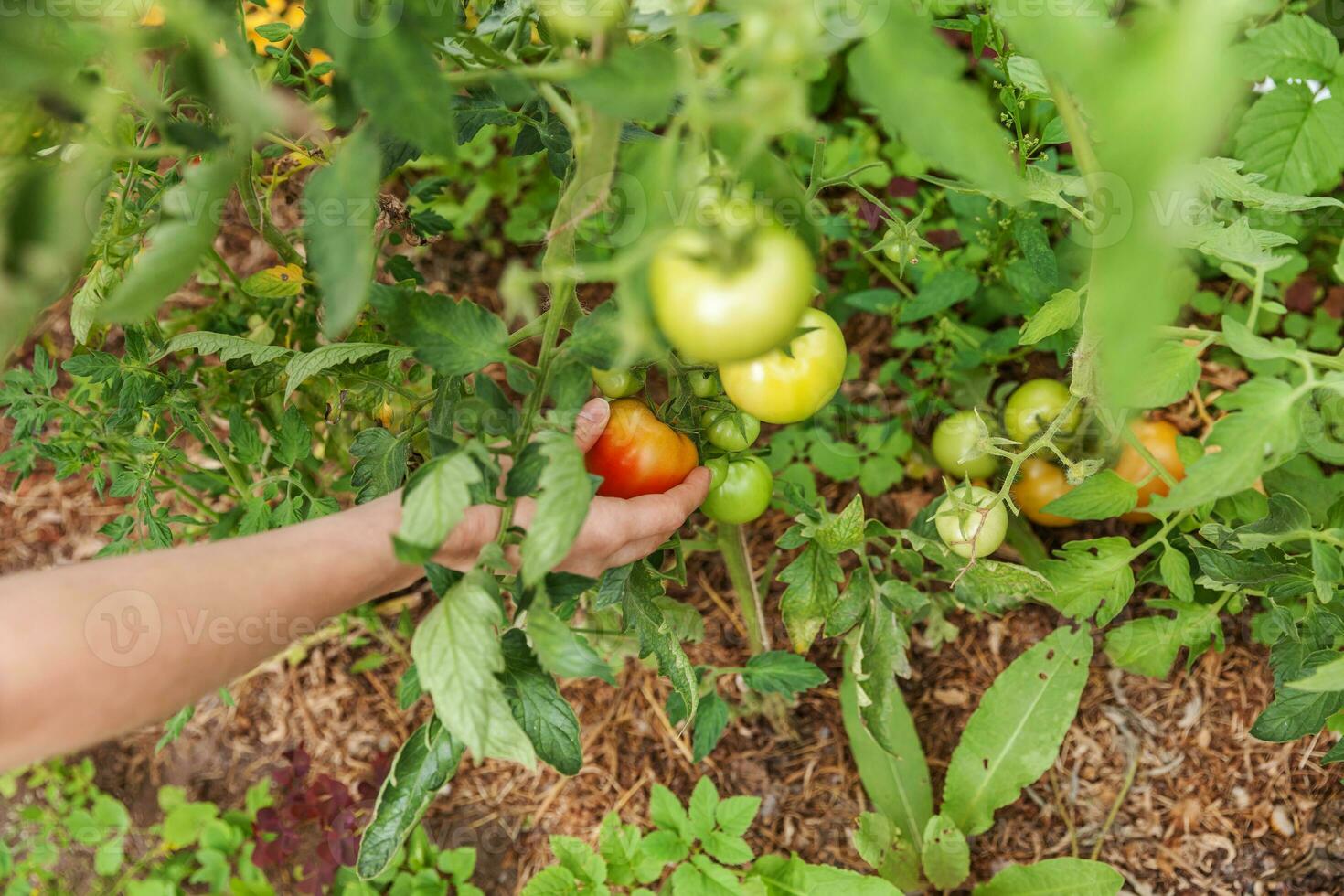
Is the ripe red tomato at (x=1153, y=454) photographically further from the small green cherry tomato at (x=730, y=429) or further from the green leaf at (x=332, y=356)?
the green leaf at (x=332, y=356)

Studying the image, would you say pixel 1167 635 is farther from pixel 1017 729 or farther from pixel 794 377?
pixel 794 377

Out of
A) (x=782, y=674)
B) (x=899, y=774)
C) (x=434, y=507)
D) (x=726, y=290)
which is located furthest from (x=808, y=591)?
(x=726, y=290)

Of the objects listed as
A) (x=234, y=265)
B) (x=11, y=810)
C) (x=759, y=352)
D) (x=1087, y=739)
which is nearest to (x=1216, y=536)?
(x=1087, y=739)

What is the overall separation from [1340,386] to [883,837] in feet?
3.45

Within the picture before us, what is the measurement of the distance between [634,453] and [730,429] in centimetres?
18

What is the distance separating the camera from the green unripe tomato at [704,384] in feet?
3.51

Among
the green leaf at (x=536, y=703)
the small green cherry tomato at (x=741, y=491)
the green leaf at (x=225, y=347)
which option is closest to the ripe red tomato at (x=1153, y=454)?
the small green cherry tomato at (x=741, y=491)

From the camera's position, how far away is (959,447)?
5.04 feet

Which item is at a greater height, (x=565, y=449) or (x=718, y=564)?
(x=565, y=449)

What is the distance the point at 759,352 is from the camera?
1.68 feet

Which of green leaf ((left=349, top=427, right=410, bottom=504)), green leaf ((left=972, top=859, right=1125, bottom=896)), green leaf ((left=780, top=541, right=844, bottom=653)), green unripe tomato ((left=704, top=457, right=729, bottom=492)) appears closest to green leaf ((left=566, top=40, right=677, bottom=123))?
green leaf ((left=349, top=427, right=410, bottom=504))

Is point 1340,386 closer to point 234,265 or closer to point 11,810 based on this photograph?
point 234,265

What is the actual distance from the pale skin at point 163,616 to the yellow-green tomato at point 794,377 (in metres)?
0.21

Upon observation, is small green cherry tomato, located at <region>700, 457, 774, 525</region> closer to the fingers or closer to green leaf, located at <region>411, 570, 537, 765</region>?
the fingers
